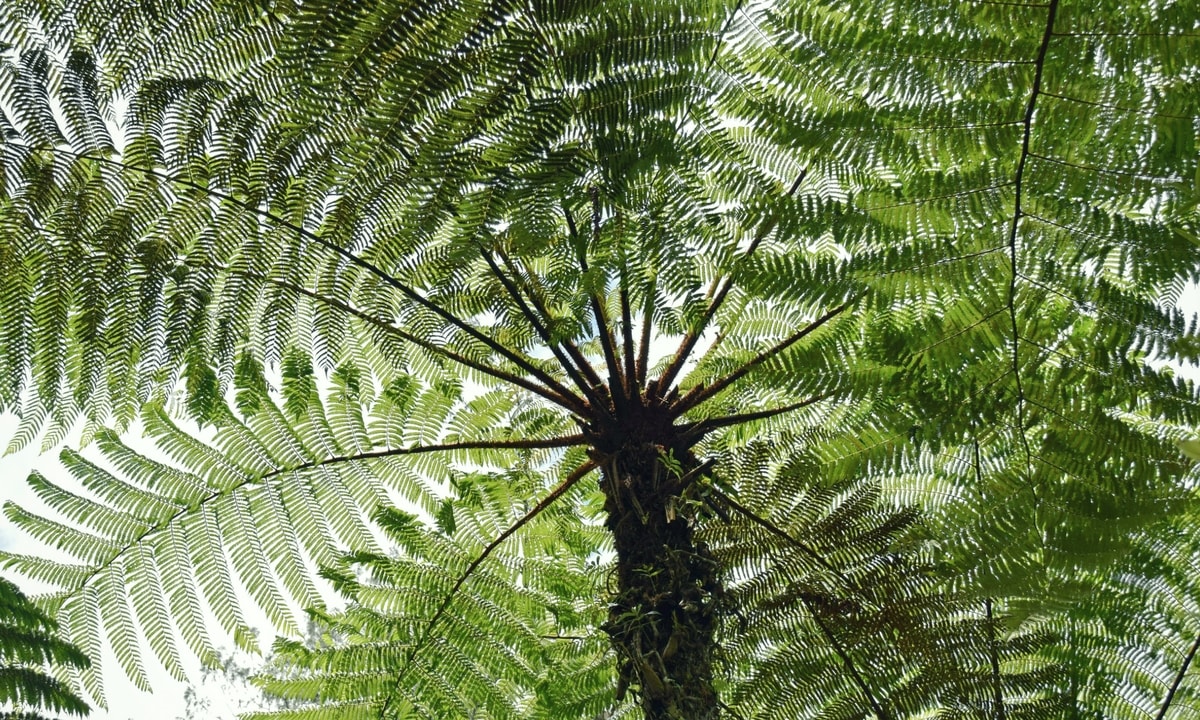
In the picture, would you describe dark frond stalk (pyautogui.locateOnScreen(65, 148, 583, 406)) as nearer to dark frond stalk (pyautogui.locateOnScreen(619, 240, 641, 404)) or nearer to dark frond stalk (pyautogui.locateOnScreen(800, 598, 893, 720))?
dark frond stalk (pyautogui.locateOnScreen(619, 240, 641, 404))

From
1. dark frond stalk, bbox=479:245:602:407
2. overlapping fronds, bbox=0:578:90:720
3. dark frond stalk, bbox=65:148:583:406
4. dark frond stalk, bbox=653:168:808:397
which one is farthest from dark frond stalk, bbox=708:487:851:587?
overlapping fronds, bbox=0:578:90:720

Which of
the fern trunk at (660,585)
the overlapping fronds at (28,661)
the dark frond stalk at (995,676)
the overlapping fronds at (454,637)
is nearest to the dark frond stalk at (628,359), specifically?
the fern trunk at (660,585)

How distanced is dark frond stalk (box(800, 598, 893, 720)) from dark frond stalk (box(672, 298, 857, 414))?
0.56 metres

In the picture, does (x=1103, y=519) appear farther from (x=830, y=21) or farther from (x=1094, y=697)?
(x=830, y=21)

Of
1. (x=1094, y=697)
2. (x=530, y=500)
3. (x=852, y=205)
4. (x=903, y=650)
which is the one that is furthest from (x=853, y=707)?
(x=852, y=205)

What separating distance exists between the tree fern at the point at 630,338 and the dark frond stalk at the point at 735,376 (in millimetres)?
15

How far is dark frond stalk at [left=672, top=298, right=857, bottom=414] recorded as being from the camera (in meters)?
2.19

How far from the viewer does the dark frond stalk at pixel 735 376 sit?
2188mm

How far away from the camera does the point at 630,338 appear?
236cm

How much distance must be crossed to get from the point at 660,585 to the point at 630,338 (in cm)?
66

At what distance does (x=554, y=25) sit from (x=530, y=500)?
53.7 inches

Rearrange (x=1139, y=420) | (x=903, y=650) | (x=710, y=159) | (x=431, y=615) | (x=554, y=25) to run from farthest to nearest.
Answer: (x=1139, y=420) → (x=431, y=615) → (x=903, y=650) → (x=710, y=159) → (x=554, y=25)

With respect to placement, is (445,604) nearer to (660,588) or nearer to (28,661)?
(660,588)

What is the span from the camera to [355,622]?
8.42ft
